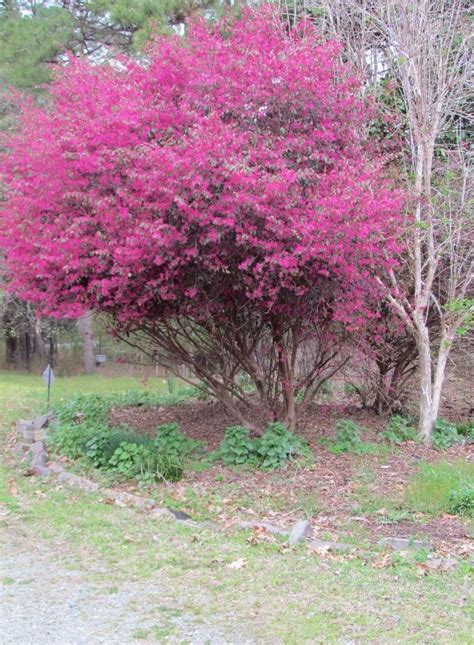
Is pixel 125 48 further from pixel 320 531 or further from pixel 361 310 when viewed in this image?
pixel 320 531

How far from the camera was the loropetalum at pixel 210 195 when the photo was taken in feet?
18.7

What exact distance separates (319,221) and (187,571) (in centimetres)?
300

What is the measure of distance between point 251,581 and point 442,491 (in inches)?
98.2

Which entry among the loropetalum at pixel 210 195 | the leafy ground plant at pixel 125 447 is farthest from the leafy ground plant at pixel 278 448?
the leafy ground plant at pixel 125 447

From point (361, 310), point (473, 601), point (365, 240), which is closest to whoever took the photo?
point (473, 601)

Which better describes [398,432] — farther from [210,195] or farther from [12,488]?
[12,488]

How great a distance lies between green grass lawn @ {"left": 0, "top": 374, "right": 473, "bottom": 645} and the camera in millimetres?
3531

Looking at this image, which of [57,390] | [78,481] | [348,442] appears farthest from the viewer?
[57,390]

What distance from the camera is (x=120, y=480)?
271 inches

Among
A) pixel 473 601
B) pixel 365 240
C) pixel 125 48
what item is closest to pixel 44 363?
pixel 125 48

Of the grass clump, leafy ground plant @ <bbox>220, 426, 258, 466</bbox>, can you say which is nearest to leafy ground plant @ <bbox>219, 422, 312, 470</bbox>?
leafy ground plant @ <bbox>220, 426, 258, 466</bbox>

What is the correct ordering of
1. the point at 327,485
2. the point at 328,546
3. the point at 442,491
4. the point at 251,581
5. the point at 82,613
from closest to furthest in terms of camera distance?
the point at 82,613 < the point at 251,581 < the point at 328,546 < the point at 442,491 < the point at 327,485

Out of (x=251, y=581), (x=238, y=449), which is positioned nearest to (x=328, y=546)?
(x=251, y=581)

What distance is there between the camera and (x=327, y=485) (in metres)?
6.58
